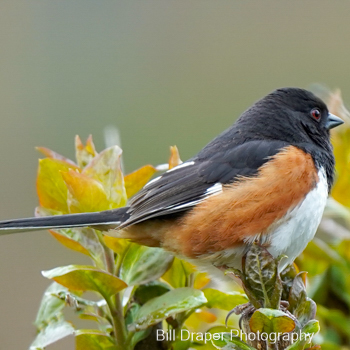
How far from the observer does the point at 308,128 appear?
7.08 ft

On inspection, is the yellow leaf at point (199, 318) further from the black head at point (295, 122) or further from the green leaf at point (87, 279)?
the black head at point (295, 122)

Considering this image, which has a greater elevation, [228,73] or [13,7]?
[13,7]

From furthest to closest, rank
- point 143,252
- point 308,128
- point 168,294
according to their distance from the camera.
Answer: point 308,128 < point 143,252 < point 168,294

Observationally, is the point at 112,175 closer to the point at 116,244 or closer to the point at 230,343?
the point at 116,244

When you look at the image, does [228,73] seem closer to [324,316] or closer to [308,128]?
[308,128]

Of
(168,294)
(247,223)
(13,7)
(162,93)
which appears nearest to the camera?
(168,294)

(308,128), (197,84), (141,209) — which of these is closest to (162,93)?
(197,84)

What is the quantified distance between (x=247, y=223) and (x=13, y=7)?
493 cm

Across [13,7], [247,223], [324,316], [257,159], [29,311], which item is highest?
[13,7]

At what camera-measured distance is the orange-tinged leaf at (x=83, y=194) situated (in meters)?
1.28

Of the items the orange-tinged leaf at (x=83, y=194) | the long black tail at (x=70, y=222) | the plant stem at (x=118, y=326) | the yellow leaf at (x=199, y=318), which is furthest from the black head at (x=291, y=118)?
the plant stem at (x=118, y=326)

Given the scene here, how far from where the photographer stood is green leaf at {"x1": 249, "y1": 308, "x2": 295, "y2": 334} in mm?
1021

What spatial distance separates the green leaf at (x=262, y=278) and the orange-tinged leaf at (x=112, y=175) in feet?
1.12

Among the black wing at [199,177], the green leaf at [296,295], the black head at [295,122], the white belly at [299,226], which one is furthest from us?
the black head at [295,122]
